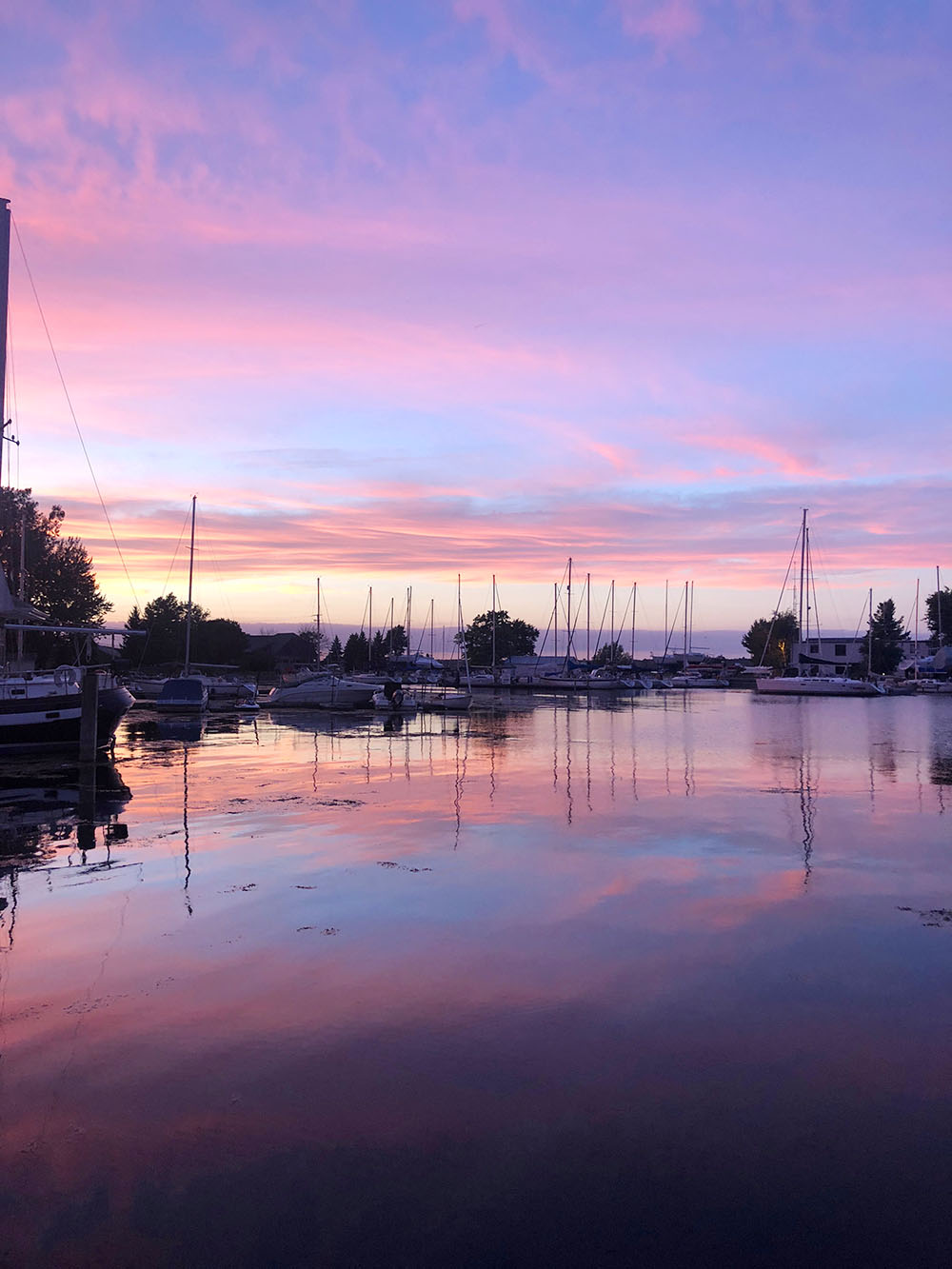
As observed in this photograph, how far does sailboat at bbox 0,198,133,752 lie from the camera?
3272 cm

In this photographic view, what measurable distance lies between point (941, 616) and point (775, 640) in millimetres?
29246

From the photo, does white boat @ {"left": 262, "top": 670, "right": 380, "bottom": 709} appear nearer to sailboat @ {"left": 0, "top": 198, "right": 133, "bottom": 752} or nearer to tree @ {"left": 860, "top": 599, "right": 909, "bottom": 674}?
sailboat @ {"left": 0, "top": 198, "right": 133, "bottom": 752}

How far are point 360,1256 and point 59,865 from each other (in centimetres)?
1236

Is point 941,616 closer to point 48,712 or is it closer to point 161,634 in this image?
point 161,634

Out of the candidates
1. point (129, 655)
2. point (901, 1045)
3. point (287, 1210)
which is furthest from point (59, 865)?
point (129, 655)

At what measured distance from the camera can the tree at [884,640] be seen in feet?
507

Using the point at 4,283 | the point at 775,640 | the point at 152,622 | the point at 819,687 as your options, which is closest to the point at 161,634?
the point at 152,622

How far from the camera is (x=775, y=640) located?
181250 mm

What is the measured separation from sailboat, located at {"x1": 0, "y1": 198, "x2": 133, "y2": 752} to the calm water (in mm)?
14439

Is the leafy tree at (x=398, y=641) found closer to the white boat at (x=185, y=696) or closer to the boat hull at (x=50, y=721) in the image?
the white boat at (x=185, y=696)

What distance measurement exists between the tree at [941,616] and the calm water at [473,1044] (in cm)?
15890

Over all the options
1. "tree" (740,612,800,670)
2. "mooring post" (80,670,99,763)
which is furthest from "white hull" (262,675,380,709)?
"tree" (740,612,800,670)

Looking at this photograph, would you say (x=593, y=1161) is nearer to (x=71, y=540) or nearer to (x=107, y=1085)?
(x=107, y=1085)

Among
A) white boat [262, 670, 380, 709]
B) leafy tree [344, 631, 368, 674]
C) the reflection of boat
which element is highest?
leafy tree [344, 631, 368, 674]
